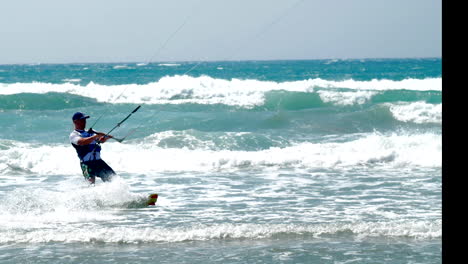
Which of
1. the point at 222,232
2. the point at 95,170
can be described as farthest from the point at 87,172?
the point at 222,232

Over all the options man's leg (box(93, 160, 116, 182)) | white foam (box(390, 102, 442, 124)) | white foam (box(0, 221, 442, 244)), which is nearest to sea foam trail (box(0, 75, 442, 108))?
white foam (box(390, 102, 442, 124))

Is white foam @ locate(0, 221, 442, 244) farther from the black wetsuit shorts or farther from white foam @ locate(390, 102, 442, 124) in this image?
white foam @ locate(390, 102, 442, 124)

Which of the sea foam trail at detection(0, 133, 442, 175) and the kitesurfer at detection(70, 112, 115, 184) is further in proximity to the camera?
the sea foam trail at detection(0, 133, 442, 175)

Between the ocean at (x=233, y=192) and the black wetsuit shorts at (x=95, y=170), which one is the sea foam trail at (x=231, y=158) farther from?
the black wetsuit shorts at (x=95, y=170)

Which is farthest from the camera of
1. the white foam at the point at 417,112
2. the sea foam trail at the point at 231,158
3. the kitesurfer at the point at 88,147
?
the white foam at the point at 417,112

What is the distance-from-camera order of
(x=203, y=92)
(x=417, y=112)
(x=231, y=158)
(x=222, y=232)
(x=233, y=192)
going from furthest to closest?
(x=203, y=92) → (x=417, y=112) → (x=231, y=158) → (x=233, y=192) → (x=222, y=232)

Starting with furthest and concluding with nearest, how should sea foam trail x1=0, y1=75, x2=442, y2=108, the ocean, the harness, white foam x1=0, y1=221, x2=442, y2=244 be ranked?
1. sea foam trail x1=0, y1=75, x2=442, y2=108
2. the harness
3. white foam x1=0, y1=221, x2=442, y2=244
4. the ocean

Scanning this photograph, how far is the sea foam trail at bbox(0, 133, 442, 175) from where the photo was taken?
12.4m

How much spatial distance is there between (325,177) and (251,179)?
1.29 metres

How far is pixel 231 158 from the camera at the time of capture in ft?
42.4

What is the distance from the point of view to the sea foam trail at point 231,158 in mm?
12414

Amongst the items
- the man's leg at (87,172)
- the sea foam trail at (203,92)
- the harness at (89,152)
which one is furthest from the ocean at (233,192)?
the sea foam trail at (203,92)

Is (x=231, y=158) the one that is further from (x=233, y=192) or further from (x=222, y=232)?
(x=222, y=232)
